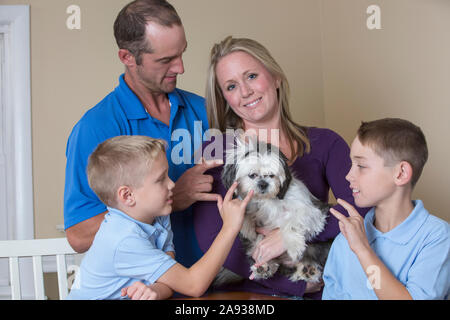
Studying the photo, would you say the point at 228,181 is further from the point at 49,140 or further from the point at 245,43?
the point at 49,140

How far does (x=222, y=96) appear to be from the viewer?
164 cm

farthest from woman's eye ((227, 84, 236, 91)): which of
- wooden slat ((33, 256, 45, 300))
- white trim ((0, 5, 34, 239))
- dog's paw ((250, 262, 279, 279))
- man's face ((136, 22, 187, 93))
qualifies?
white trim ((0, 5, 34, 239))

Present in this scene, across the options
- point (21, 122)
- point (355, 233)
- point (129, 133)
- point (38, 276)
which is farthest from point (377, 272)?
point (21, 122)

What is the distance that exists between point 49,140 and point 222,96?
6.33ft

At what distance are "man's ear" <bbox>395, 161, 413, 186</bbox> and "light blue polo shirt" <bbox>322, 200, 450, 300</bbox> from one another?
77mm

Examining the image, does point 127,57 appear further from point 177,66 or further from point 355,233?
point 355,233

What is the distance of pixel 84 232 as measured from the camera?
1693 mm

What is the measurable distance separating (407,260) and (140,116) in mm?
1013

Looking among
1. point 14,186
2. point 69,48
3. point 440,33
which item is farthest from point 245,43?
point 14,186

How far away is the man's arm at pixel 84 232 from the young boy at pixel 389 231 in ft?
2.59

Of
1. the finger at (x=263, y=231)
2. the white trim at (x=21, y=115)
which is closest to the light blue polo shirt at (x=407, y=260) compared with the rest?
the finger at (x=263, y=231)

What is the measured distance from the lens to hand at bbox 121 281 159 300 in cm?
120

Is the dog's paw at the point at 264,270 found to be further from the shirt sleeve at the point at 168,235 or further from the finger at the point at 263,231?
the shirt sleeve at the point at 168,235
